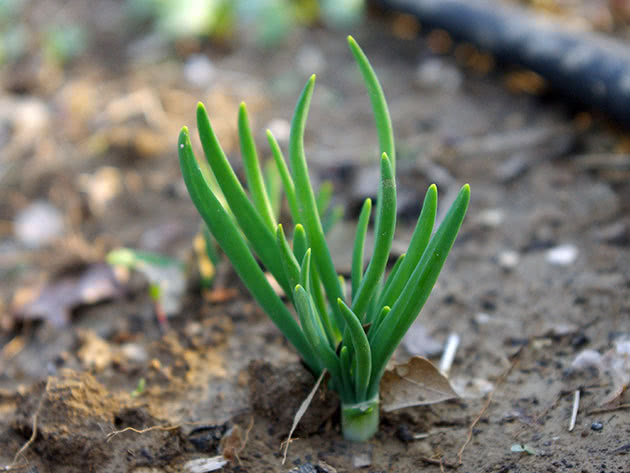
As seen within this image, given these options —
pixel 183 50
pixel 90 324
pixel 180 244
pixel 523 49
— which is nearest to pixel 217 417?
pixel 90 324

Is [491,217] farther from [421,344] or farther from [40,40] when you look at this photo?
[40,40]

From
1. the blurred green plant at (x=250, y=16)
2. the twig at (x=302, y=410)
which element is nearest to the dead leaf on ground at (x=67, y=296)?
the twig at (x=302, y=410)

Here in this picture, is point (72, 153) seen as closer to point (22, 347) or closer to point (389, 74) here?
point (22, 347)

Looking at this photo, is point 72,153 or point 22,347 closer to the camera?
point 22,347

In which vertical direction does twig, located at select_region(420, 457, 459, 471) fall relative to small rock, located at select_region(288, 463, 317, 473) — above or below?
below

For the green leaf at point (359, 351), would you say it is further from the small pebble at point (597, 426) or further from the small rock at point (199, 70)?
the small rock at point (199, 70)

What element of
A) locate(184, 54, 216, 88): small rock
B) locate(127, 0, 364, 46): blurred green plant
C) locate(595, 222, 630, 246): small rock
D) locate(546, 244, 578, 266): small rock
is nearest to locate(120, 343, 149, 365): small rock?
locate(546, 244, 578, 266): small rock

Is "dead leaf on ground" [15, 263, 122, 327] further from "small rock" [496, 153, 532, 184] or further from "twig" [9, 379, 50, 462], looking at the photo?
"small rock" [496, 153, 532, 184]
